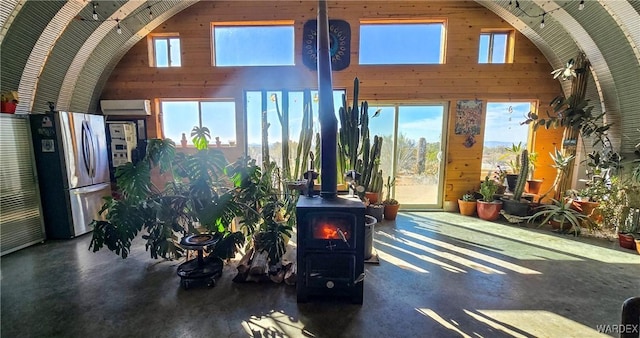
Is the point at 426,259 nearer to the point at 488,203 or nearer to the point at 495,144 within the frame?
the point at 488,203

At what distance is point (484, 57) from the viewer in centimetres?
509

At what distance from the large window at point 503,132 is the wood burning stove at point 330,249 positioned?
420 cm

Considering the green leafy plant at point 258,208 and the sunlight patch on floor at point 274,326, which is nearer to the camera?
the sunlight patch on floor at point 274,326

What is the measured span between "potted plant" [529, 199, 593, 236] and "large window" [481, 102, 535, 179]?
3.70ft

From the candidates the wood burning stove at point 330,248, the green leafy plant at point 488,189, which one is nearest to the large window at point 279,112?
the wood burning stove at point 330,248

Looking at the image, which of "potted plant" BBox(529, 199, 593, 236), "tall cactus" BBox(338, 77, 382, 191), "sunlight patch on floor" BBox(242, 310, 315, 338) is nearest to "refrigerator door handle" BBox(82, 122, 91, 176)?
"sunlight patch on floor" BBox(242, 310, 315, 338)

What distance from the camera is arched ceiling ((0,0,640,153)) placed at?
132 inches

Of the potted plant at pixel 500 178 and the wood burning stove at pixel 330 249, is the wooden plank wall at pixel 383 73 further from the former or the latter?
the wood burning stove at pixel 330 249

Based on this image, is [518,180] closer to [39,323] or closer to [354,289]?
[354,289]

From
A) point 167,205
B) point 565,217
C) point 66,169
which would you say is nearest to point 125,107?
point 66,169

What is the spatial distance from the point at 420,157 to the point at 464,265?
8.67ft

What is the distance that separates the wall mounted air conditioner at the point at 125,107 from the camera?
16.6 feet

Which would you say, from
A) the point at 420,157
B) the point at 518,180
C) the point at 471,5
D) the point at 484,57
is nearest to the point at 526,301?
the point at 518,180

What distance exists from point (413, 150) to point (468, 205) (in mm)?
1417
